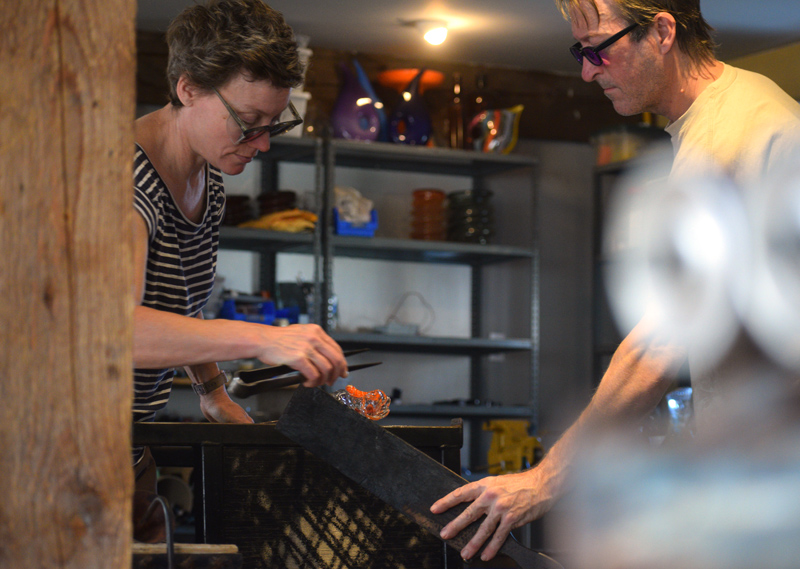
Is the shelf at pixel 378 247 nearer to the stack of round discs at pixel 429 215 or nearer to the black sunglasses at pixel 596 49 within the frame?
the stack of round discs at pixel 429 215

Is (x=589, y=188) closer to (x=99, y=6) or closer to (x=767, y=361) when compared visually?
(x=767, y=361)

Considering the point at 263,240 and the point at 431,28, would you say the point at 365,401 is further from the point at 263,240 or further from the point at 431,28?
the point at 431,28

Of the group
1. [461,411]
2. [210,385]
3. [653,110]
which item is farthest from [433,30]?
[210,385]

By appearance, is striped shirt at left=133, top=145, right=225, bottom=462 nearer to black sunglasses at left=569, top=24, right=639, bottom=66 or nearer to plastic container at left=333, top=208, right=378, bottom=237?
black sunglasses at left=569, top=24, right=639, bottom=66

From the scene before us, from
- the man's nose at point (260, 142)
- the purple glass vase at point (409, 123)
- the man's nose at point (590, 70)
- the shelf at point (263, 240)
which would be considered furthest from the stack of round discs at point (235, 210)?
the man's nose at point (590, 70)

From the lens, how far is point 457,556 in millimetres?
1161

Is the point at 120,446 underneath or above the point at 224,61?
underneath

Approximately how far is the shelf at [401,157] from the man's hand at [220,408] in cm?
270

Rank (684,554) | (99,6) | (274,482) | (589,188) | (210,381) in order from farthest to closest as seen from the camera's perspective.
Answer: (589,188)
(210,381)
(274,482)
(684,554)
(99,6)

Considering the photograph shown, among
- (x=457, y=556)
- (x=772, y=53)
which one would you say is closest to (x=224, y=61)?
(x=457, y=556)

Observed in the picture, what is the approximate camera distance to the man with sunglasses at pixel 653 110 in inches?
43.9

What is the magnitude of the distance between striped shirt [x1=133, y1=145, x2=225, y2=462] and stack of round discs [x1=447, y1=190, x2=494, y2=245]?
2938 millimetres

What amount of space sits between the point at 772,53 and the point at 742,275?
13.3 feet

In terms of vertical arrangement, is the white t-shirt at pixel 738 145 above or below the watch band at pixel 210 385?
above
